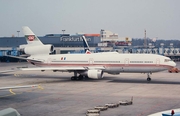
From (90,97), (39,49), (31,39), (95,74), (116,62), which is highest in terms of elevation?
(31,39)

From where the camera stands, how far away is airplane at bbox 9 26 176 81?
51.9m

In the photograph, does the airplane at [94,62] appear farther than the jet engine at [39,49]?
No

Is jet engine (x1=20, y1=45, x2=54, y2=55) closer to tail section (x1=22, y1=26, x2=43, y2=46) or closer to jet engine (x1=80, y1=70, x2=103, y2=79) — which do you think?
tail section (x1=22, y1=26, x2=43, y2=46)

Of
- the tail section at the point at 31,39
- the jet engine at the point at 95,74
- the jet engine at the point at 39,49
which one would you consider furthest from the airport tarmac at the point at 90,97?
the tail section at the point at 31,39

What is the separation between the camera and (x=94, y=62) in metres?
55.8

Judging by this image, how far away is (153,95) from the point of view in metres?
40.1

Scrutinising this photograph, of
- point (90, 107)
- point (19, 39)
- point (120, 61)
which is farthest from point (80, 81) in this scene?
point (19, 39)

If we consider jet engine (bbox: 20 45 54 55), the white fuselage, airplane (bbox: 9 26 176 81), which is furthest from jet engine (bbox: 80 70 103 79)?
jet engine (bbox: 20 45 54 55)

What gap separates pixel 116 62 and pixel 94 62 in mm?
3878

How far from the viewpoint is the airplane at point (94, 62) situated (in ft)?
170

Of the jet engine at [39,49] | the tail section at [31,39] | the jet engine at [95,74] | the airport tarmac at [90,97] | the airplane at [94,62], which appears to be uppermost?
the tail section at [31,39]

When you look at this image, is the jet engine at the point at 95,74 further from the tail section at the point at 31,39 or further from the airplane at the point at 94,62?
the tail section at the point at 31,39

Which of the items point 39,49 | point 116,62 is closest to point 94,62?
point 116,62

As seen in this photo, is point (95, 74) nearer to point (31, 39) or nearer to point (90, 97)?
point (90, 97)
